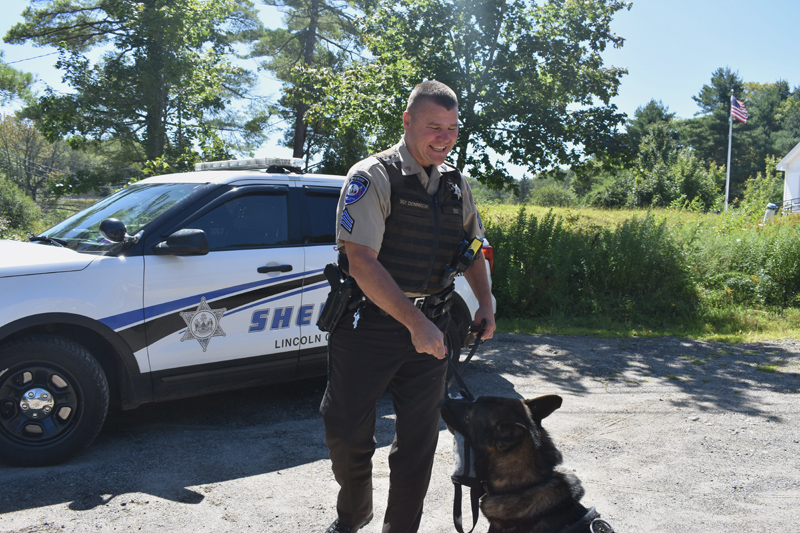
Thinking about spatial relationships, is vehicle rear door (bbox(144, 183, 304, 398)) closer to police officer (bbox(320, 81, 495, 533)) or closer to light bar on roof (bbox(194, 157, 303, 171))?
light bar on roof (bbox(194, 157, 303, 171))

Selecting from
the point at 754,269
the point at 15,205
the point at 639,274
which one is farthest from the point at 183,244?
the point at 15,205

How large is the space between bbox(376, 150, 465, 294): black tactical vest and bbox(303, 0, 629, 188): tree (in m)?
9.70

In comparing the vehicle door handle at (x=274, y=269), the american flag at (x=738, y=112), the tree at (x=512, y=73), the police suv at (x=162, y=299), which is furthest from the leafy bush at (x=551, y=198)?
the vehicle door handle at (x=274, y=269)

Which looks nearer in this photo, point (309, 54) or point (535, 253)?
point (535, 253)

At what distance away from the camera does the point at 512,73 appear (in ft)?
38.8

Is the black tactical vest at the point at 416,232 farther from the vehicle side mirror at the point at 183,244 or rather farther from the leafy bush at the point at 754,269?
the leafy bush at the point at 754,269

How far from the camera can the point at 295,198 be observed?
4.57 m

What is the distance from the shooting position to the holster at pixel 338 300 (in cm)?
237

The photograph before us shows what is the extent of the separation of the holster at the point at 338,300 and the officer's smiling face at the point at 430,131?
0.58 metres

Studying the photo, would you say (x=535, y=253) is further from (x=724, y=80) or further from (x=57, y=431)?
(x=724, y=80)

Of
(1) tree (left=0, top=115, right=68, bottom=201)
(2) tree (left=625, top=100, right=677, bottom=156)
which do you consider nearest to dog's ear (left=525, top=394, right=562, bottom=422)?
(1) tree (left=0, top=115, right=68, bottom=201)

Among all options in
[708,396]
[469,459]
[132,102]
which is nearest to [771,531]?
[469,459]

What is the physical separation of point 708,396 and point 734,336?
12.0ft

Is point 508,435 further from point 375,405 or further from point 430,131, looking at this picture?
Result: point 430,131
